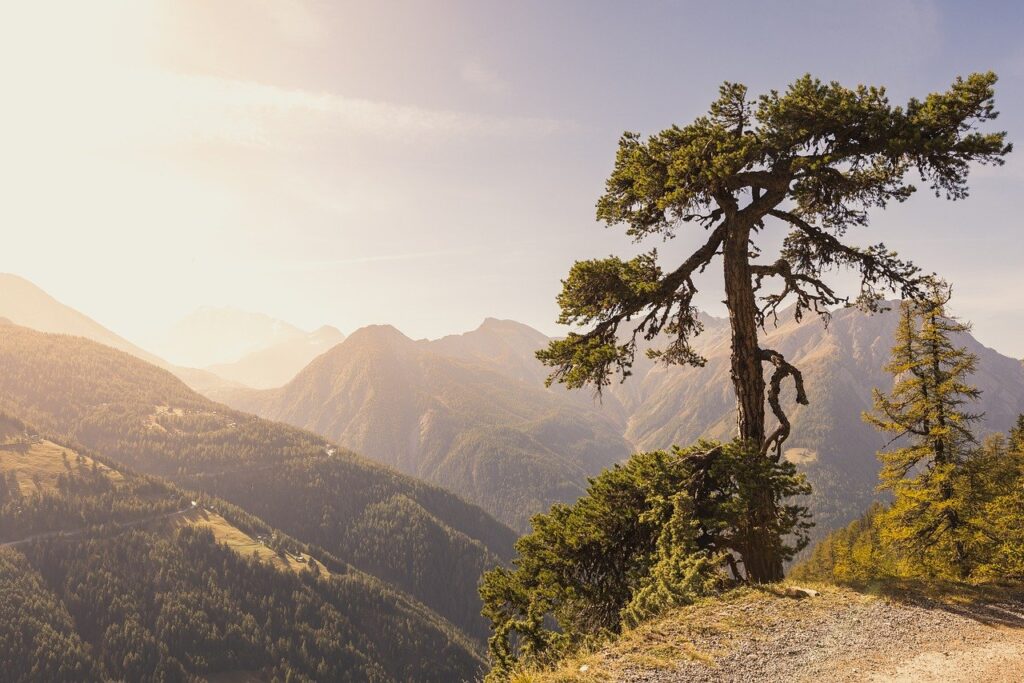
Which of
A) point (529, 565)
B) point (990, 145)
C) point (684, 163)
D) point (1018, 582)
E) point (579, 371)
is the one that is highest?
point (990, 145)

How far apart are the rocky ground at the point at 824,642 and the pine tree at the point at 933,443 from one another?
50.7 ft

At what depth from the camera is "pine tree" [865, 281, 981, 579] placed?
24266mm

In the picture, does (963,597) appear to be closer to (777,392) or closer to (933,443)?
(777,392)

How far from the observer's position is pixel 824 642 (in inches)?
369

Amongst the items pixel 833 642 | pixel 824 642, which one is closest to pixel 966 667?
pixel 833 642

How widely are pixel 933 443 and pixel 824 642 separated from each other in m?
21.2

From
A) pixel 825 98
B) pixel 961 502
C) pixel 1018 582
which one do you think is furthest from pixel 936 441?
pixel 825 98

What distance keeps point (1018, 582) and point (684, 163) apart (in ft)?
42.3

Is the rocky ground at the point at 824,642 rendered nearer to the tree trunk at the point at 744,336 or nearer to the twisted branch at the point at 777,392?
the twisted branch at the point at 777,392

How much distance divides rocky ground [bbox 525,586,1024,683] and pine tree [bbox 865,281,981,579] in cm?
1545

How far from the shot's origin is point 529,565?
13852 millimetres

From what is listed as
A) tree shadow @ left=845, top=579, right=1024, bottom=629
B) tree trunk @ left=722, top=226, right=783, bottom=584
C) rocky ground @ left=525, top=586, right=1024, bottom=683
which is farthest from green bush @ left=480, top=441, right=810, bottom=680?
tree shadow @ left=845, top=579, right=1024, bottom=629

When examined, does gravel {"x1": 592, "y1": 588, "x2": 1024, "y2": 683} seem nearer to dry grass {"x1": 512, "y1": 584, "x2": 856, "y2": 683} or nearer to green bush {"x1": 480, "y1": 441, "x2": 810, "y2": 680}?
dry grass {"x1": 512, "y1": 584, "x2": 856, "y2": 683}

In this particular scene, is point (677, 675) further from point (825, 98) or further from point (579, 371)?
point (825, 98)
